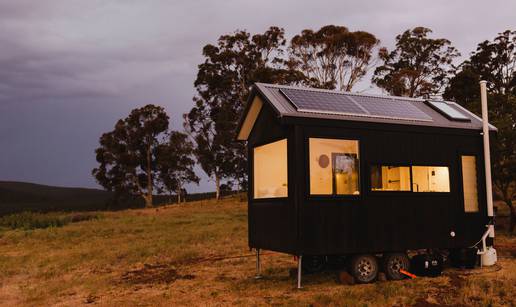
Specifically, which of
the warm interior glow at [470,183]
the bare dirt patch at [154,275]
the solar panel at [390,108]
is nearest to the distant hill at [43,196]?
the bare dirt patch at [154,275]

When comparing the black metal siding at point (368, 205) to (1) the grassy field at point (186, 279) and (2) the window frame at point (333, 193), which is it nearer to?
(2) the window frame at point (333, 193)

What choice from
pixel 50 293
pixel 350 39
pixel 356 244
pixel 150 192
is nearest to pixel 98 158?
pixel 150 192

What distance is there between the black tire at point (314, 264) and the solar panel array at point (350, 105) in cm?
396

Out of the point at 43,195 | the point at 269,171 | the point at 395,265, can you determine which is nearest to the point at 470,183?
the point at 395,265

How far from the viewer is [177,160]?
57281mm

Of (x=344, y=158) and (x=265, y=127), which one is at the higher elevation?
(x=265, y=127)

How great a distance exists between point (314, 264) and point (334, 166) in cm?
280

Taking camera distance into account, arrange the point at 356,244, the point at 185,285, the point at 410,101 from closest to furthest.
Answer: the point at 356,244, the point at 185,285, the point at 410,101

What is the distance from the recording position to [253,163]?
13.5m

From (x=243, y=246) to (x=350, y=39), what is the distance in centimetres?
2685

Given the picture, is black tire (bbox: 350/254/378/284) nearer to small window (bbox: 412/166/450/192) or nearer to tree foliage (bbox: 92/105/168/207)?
small window (bbox: 412/166/450/192)

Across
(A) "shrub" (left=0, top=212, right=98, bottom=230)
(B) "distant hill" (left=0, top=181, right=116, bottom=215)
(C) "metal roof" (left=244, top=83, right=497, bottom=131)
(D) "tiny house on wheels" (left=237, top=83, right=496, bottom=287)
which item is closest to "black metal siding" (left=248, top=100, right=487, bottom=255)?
(D) "tiny house on wheels" (left=237, top=83, right=496, bottom=287)

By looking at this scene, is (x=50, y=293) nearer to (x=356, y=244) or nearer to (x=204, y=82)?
(x=356, y=244)

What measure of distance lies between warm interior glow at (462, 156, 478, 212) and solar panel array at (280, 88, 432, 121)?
1981 millimetres
